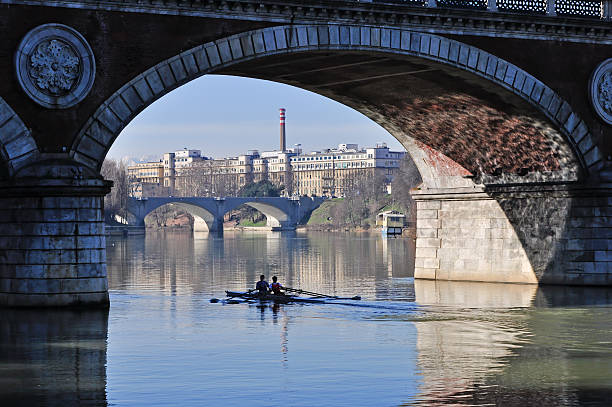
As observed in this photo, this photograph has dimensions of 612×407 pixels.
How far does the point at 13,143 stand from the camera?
81.8ft

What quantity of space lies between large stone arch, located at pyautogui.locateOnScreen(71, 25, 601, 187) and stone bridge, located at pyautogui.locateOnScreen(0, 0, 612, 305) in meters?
0.04

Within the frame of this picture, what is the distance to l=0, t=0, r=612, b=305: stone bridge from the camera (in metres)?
25.0

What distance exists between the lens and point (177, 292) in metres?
35.2

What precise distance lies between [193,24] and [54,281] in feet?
22.5

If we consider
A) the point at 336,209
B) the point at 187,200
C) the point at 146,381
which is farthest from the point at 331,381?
the point at 336,209

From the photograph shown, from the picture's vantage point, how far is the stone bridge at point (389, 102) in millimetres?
25047

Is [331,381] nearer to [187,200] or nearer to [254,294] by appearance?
[254,294]

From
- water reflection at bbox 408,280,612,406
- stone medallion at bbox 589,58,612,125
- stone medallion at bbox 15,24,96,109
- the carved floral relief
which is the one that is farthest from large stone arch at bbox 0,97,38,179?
stone medallion at bbox 589,58,612,125

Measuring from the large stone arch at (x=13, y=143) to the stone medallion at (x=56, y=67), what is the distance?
0.65 m

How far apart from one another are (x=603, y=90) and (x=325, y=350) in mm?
15055

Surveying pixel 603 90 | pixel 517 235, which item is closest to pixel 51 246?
pixel 517 235

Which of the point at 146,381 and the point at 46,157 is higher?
the point at 46,157

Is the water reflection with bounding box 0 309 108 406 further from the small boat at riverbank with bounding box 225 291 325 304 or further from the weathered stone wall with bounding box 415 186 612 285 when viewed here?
the weathered stone wall with bounding box 415 186 612 285

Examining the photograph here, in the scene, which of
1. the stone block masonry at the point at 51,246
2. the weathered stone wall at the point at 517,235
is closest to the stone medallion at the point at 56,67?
the stone block masonry at the point at 51,246
